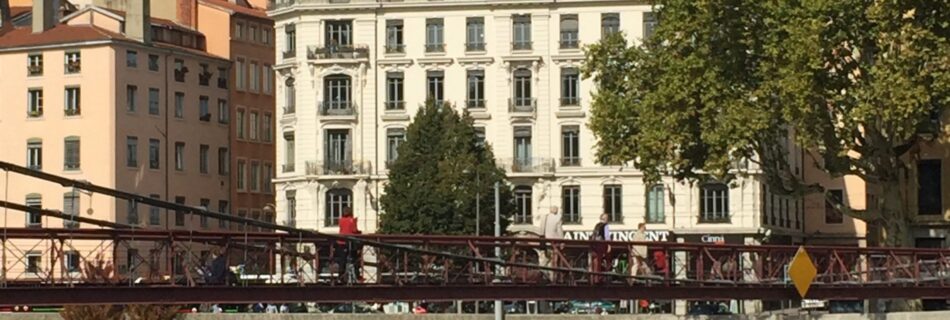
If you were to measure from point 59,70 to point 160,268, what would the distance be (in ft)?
257

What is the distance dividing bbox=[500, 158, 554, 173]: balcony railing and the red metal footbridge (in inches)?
2061

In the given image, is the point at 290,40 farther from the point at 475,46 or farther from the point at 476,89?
the point at 476,89

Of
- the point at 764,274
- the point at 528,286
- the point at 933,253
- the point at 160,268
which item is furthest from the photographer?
the point at 933,253

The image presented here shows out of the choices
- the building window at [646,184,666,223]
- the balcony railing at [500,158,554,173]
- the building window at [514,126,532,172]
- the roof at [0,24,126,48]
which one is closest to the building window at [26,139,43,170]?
the roof at [0,24,126,48]

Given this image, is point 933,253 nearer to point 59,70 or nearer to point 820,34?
point 820,34

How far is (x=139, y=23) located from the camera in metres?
141

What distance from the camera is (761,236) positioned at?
12838 cm

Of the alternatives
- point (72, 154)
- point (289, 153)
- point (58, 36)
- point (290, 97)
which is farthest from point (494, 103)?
point (58, 36)

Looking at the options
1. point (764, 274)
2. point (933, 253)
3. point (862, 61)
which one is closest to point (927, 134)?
point (862, 61)

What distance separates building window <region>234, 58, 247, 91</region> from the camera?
14675 centimetres

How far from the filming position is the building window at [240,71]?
146750 millimetres

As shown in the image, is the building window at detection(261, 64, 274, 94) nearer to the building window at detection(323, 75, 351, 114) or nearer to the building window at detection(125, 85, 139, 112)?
the building window at detection(125, 85, 139, 112)

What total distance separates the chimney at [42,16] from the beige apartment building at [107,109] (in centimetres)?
7

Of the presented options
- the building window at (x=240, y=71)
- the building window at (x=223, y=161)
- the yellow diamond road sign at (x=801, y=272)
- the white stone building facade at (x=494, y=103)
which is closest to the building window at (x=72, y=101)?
the building window at (x=240, y=71)
